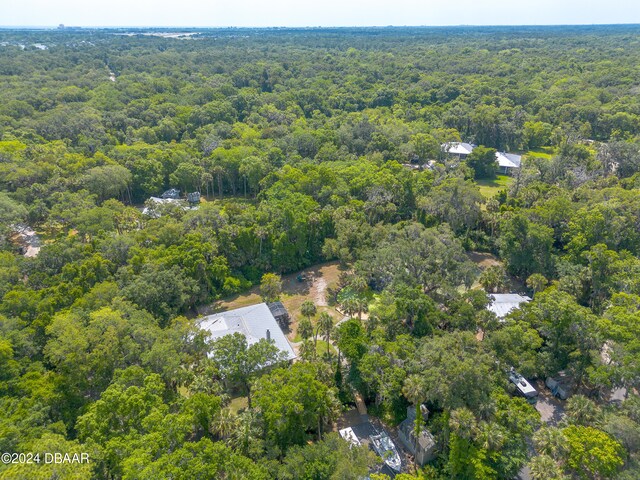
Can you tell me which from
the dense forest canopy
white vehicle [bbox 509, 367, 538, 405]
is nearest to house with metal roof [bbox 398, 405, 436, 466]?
the dense forest canopy

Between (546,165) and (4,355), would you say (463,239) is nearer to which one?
(546,165)

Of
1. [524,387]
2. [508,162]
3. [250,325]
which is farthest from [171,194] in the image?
[508,162]

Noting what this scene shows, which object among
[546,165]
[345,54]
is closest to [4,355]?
[546,165]

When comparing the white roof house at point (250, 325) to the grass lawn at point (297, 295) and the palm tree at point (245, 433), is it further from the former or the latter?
the palm tree at point (245, 433)

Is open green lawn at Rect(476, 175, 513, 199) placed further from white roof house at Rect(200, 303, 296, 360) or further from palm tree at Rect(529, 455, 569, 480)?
palm tree at Rect(529, 455, 569, 480)

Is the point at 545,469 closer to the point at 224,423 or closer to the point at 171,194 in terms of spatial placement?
the point at 224,423

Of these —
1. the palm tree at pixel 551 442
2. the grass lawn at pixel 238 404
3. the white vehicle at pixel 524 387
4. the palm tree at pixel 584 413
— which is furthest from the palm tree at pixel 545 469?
the grass lawn at pixel 238 404
